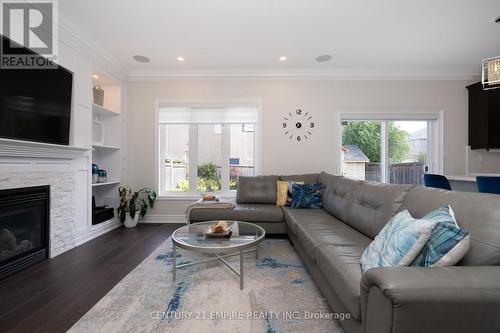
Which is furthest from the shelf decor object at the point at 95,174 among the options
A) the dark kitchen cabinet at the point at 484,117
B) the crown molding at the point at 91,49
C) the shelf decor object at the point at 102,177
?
the dark kitchen cabinet at the point at 484,117

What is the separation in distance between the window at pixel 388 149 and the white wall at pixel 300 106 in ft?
0.84

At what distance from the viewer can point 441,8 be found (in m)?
2.49

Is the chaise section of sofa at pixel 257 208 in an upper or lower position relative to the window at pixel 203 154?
lower

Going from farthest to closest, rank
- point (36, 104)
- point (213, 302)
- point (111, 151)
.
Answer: point (111, 151)
point (36, 104)
point (213, 302)

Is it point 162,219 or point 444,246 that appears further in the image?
point 162,219

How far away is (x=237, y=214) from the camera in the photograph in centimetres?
314

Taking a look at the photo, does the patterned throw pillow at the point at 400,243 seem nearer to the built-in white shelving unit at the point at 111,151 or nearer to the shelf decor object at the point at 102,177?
the shelf decor object at the point at 102,177

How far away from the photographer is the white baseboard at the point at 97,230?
3.09 meters

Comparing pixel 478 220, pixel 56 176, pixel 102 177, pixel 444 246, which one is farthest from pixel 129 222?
pixel 478 220

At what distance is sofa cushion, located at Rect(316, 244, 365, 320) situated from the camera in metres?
1.20

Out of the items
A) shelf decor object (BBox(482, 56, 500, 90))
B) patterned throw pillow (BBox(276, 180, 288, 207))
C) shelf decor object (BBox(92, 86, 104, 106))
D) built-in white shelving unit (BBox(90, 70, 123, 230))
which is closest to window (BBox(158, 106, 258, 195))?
built-in white shelving unit (BBox(90, 70, 123, 230))

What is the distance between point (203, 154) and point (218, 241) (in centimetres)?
248

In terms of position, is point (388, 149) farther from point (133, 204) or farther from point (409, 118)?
point (133, 204)

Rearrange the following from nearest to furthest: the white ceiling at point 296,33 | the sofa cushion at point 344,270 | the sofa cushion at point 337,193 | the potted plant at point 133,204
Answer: the sofa cushion at point 344,270, the white ceiling at point 296,33, the sofa cushion at point 337,193, the potted plant at point 133,204
